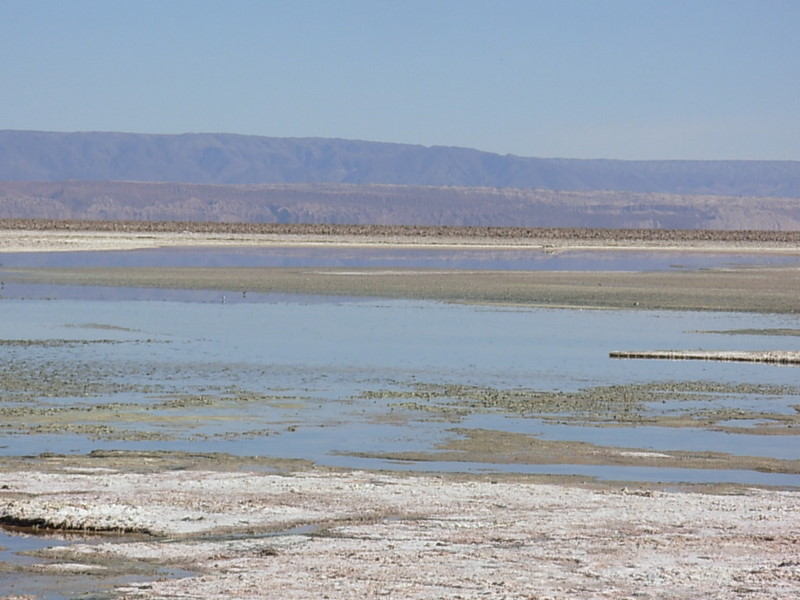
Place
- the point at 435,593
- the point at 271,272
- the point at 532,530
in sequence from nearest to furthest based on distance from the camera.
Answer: the point at 435,593 → the point at 532,530 → the point at 271,272

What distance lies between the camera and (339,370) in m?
19.5

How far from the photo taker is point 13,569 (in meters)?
8.74

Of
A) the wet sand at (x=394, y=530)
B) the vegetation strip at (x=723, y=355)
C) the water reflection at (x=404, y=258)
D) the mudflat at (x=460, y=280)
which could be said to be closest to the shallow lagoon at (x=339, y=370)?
the vegetation strip at (x=723, y=355)

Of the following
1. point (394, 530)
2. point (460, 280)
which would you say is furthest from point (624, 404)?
point (460, 280)

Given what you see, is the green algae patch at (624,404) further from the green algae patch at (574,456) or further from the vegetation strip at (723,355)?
the vegetation strip at (723,355)

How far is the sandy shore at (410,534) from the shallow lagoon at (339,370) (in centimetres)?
142

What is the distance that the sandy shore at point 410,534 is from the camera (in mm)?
8398

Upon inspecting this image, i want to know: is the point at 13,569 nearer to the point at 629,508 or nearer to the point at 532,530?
the point at 532,530

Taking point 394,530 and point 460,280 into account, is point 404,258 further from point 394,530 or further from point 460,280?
point 394,530

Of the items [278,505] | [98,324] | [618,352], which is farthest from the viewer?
[98,324]

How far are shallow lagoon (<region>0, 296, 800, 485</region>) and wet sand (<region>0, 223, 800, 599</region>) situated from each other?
0.90 metres

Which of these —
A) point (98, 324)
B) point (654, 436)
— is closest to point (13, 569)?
point (654, 436)

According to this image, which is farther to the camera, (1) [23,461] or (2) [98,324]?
(2) [98,324]

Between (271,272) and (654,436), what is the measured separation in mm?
29869
